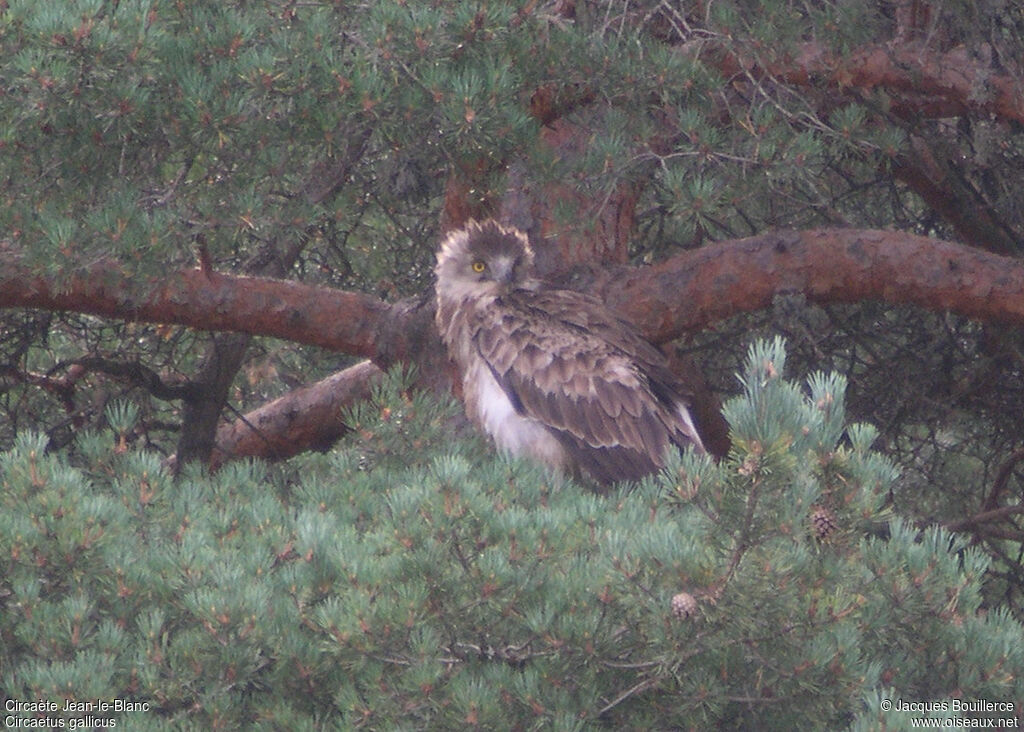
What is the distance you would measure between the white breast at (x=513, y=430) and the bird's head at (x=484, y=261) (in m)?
0.44

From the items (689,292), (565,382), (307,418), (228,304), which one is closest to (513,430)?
(565,382)

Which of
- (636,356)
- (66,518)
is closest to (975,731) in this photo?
(66,518)

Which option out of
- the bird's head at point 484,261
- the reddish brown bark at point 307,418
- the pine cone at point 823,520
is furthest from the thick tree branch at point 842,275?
the pine cone at point 823,520

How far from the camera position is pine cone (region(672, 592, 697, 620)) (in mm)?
2998

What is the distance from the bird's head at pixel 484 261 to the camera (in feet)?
22.9

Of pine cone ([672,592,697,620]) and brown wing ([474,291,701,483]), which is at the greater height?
brown wing ([474,291,701,483])

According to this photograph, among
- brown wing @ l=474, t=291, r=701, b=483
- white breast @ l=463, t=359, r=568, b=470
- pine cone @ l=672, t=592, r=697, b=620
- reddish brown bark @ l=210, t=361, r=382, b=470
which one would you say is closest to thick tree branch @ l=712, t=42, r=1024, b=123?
brown wing @ l=474, t=291, r=701, b=483

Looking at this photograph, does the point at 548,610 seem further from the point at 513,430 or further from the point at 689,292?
the point at 689,292

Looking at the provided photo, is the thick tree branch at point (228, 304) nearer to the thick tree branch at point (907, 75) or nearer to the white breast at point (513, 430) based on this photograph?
the white breast at point (513, 430)

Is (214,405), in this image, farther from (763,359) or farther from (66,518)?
(763,359)

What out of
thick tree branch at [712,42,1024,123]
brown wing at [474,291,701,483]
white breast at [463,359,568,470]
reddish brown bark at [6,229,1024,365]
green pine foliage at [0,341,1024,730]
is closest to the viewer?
green pine foliage at [0,341,1024,730]

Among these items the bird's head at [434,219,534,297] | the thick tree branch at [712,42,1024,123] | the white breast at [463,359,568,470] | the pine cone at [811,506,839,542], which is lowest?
the pine cone at [811,506,839,542]

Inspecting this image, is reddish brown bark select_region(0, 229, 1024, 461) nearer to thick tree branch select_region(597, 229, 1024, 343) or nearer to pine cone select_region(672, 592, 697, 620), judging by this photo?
thick tree branch select_region(597, 229, 1024, 343)

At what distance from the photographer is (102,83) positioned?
4586 millimetres
